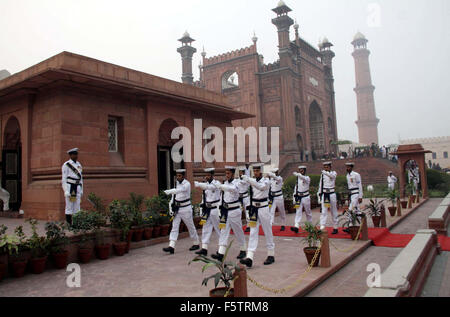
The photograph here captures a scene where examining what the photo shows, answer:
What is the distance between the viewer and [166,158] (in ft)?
46.4

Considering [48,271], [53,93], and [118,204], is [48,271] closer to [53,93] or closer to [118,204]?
[118,204]

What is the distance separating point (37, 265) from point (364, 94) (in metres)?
81.9

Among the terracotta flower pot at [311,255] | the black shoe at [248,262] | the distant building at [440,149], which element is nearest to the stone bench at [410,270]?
the terracotta flower pot at [311,255]

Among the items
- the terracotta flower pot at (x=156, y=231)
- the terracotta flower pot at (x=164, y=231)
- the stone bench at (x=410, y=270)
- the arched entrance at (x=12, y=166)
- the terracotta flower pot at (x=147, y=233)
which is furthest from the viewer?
the arched entrance at (x=12, y=166)

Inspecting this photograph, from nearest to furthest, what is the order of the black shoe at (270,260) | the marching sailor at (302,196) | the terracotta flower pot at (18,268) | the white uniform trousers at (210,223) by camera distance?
the terracotta flower pot at (18,268) → the black shoe at (270,260) → the white uniform trousers at (210,223) → the marching sailor at (302,196)

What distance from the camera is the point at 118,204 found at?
815 cm

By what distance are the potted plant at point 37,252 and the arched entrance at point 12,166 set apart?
6632mm

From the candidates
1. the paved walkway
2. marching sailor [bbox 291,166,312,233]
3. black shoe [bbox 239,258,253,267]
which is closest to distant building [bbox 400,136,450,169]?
marching sailor [bbox 291,166,312,233]

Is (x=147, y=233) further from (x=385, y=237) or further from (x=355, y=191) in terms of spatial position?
(x=385, y=237)

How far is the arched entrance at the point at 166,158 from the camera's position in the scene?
13617 millimetres

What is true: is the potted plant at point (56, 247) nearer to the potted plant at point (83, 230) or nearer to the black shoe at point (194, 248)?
the potted plant at point (83, 230)

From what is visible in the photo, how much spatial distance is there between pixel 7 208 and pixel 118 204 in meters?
5.84

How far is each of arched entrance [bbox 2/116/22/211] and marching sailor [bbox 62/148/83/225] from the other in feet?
16.5
